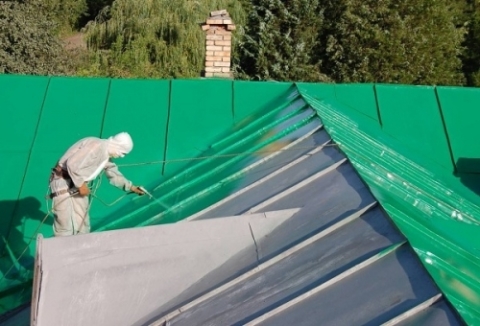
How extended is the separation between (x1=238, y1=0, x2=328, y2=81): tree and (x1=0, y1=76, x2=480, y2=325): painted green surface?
36.0 ft

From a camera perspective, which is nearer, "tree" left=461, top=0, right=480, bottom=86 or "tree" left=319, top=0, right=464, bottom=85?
"tree" left=319, top=0, right=464, bottom=85

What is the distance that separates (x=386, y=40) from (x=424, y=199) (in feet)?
44.2

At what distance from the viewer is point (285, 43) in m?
18.8

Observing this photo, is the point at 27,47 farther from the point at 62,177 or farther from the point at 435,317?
the point at 435,317

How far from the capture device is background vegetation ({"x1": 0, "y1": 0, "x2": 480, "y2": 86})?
1820cm

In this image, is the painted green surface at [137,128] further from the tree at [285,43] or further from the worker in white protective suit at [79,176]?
the tree at [285,43]

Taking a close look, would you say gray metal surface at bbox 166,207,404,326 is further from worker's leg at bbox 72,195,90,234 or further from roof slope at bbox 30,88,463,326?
worker's leg at bbox 72,195,90,234

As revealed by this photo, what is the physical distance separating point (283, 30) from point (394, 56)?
10.0 ft

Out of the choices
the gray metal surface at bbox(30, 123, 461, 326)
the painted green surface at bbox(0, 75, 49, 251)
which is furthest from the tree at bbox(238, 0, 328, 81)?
the gray metal surface at bbox(30, 123, 461, 326)

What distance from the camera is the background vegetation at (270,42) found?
1820cm

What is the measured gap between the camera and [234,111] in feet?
24.8

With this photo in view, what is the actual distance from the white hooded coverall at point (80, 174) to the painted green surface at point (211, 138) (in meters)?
0.31

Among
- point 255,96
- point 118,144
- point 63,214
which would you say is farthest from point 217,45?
point 63,214

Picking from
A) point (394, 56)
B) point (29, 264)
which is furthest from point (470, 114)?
point (394, 56)
